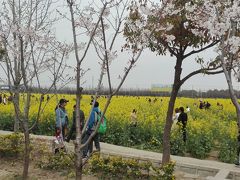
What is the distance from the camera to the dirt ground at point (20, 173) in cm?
909

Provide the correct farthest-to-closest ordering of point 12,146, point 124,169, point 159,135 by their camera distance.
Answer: point 159,135, point 12,146, point 124,169

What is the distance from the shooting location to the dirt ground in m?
9.09

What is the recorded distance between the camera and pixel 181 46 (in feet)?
29.4

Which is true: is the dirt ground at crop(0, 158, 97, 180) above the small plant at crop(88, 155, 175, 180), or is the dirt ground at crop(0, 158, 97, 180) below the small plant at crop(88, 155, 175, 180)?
below

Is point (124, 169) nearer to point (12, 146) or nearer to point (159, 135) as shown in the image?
point (12, 146)

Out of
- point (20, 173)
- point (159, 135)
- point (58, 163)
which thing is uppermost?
point (159, 135)

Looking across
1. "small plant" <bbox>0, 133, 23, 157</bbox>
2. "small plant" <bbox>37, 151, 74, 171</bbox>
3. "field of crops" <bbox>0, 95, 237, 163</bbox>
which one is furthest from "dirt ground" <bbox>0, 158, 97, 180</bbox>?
"field of crops" <bbox>0, 95, 237, 163</bbox>

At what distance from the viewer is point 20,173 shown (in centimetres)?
949

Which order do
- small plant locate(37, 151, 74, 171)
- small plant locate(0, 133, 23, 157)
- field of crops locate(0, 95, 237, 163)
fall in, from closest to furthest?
small plant locate(37, 151, 74, 171) < small plant locate(0, 133, 23, 157) < field of crops locate(0, 95, 237, 163)

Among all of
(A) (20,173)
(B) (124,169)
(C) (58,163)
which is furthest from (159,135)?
(A) (20,173)

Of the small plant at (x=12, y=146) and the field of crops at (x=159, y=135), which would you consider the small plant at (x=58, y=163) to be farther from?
the field of crops at (x=159, y=135)

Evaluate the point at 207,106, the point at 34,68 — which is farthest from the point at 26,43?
the point at 207,106

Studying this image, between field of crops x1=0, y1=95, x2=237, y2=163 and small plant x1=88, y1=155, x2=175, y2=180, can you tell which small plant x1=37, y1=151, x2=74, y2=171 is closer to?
small plant x1=88, y1=155, x2=175, y2=180

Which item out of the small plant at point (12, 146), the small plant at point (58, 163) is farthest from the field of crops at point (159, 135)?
the small plant at point (58, 163)
